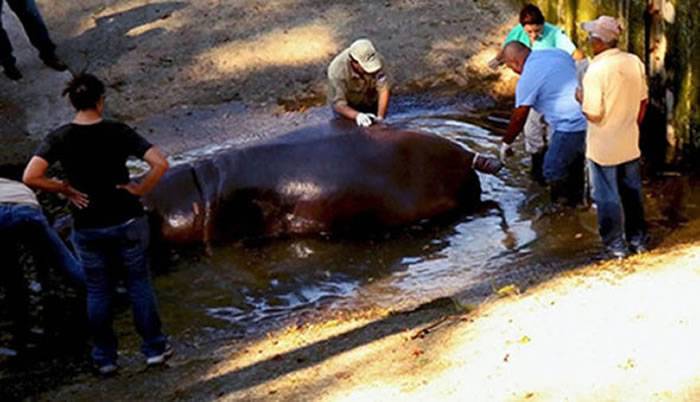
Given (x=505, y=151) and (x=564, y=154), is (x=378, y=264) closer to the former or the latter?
(x=505, y=151)

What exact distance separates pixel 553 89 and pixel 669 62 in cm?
127

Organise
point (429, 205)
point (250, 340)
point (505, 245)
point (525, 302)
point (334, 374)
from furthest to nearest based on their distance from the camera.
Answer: point (429, 205)
point (505, 245)
point (250, 340)
point (525, 302)
point (334, 374)

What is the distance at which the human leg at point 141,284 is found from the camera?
6066 millimetres

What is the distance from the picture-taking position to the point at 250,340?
6840 millimetres

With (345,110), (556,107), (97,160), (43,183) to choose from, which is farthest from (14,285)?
(556,107)

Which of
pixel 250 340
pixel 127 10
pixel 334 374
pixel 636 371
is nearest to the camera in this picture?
pixel 636 371

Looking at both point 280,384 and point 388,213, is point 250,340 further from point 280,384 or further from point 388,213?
point 388,213

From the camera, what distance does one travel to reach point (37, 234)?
24.0 feet

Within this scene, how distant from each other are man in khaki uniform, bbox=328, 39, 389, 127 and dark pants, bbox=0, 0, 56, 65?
508 centimetres

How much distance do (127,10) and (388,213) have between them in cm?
705

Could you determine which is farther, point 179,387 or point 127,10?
point 127,10

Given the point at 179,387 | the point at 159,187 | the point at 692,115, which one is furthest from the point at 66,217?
the point at 692,115

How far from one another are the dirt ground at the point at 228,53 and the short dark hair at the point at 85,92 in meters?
5.42

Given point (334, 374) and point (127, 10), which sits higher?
point (127, 10)
